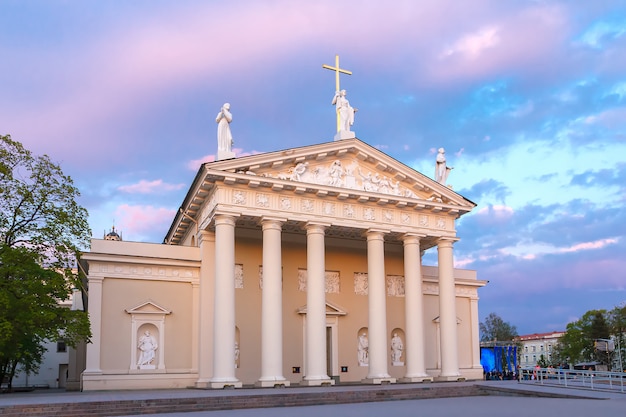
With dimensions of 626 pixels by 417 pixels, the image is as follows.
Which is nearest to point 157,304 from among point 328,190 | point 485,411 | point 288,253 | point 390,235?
point 288,253

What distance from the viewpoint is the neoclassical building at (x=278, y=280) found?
26656 mm

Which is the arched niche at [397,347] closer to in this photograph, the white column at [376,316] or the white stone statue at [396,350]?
the white stone statue at [396,350]

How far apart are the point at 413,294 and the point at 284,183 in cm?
815

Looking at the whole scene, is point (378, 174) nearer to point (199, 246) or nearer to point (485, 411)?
point (199, 246)

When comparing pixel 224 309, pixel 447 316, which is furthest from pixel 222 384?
pixel 447 316

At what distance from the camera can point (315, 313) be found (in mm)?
27375

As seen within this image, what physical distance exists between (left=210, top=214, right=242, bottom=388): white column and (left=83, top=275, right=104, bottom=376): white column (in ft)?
16.2

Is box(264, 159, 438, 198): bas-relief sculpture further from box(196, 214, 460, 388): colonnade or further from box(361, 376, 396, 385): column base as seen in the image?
box(361, 376, 396, 385): column base

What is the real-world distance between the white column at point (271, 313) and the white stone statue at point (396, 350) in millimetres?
8456

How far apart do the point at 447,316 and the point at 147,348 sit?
13740mm

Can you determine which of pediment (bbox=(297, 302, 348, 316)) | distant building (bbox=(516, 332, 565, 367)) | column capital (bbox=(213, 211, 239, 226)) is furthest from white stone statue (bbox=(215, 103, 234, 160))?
distant building (bbox=(516, 332, 565, 367))

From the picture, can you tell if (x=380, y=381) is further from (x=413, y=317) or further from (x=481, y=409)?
(x=481, y=409)

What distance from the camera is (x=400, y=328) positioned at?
33.7m

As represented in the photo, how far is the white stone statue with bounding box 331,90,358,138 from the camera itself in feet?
101
